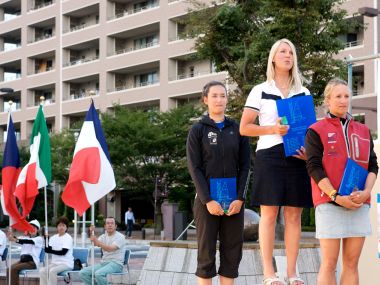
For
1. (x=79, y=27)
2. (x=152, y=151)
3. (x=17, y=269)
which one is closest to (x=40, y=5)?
(x=79, y=27)

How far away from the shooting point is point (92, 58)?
6400 cm

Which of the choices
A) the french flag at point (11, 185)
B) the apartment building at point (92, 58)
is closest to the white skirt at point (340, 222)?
the french flag at point (11, 185)

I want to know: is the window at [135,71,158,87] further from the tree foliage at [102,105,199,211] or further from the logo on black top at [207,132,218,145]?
the logo on black top at [207,132,218,145]

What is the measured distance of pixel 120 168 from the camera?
45.9 m

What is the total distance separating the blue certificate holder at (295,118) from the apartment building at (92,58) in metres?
43.9

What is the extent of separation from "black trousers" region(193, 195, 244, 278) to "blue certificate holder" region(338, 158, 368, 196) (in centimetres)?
106

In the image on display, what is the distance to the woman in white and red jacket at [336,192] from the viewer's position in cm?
591

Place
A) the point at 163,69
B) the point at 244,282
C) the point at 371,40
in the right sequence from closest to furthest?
the point at 244,282
the point at 371,40
the point at 163,69

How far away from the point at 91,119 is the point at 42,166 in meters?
1.99

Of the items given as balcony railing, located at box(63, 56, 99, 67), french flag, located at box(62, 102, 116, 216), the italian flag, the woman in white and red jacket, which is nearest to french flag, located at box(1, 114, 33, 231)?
the italian flag

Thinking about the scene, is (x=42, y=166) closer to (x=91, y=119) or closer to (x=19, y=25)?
(x=91, y=119)

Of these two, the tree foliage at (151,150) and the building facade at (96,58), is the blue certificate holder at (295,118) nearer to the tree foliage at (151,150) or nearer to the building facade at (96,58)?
the tree foliage at (151,150)

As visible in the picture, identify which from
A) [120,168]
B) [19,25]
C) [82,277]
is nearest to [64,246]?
[82,277]

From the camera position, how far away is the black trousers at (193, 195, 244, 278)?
6.59 m
